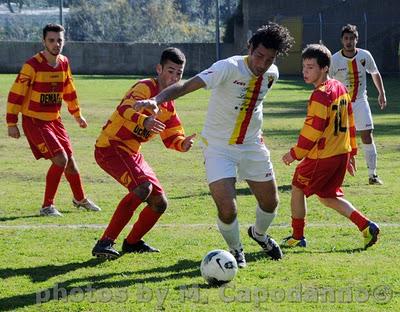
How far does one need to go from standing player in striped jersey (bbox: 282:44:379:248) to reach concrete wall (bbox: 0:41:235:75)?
1527 inches

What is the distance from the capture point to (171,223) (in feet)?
33.1

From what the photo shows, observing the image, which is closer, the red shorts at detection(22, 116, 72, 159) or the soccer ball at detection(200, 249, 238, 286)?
the soccer ball at detection(200, 249, 238, 286)

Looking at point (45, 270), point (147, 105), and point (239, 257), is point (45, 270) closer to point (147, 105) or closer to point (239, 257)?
point (239, 257)

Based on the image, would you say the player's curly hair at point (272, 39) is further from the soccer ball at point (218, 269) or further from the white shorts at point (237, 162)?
the soccer ball at point (218, 269)

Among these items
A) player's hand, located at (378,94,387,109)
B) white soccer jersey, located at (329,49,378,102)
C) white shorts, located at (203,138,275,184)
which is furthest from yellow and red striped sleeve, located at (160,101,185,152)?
player's hand, located at (378,94,387,109)

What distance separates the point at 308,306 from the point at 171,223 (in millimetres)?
3613

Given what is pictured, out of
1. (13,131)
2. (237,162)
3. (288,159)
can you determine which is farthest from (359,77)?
(237,162)

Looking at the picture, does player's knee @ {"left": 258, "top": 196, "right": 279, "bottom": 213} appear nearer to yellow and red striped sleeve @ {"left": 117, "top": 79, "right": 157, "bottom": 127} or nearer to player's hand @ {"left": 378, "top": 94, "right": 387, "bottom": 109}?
yellow and red striped sleeve @ {"left": 117, "top": 79, "right": 157, "bottom": 127}

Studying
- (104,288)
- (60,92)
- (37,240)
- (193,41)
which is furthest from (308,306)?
(193,41)

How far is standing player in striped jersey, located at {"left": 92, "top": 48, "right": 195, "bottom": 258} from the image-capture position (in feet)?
26.9

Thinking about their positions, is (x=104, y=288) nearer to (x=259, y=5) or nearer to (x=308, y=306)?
(x=308, y=306)

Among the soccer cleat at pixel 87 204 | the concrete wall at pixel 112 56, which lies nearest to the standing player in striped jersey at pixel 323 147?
the soccer cleat at pixel 87 204

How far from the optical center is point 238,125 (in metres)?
7.72

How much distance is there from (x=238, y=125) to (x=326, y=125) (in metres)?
1.04
